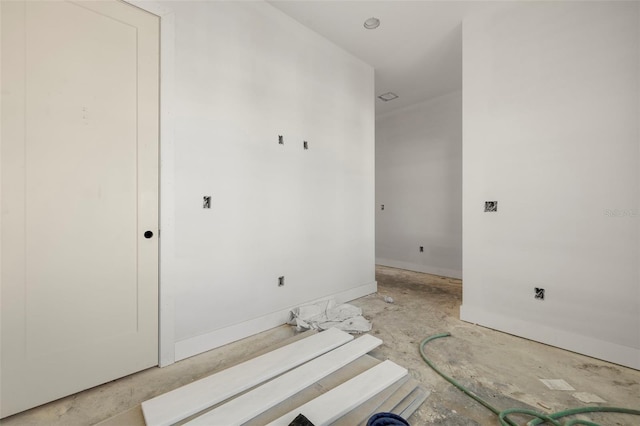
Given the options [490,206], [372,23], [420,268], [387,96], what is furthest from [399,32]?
[420,268]

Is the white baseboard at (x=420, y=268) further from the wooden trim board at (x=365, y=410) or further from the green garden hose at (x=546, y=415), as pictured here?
the wooden trim board at (x=365, y=410)

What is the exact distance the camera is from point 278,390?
156 centimetres

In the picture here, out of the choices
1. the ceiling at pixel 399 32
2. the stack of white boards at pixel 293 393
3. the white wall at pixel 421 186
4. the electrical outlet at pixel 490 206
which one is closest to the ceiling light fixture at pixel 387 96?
the ceiling at pixel 399 32

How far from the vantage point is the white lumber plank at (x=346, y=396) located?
137 cm

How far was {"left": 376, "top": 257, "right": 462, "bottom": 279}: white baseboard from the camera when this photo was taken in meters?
4.95

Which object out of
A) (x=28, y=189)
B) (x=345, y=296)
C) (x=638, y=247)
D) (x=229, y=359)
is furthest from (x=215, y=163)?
(x=638, y=247)

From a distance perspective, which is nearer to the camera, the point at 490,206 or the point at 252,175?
the point at 252,175

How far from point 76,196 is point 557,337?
154 inches

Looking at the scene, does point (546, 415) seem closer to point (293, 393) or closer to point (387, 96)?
point (293, 393)

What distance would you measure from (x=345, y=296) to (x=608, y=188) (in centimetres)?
273

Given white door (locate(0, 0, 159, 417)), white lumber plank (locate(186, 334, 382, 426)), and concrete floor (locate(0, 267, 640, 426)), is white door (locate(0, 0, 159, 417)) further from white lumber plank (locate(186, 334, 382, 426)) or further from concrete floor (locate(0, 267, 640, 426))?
white lumber plank (locate(186, 334, 382, 426))

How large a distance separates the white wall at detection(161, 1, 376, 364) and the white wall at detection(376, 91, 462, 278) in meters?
2.14

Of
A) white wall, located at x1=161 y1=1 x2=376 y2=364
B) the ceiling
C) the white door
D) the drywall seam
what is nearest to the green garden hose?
white wall, located at x1=161 y1=1 x2=376 y2=364

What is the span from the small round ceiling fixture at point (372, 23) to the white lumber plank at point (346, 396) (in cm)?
332
